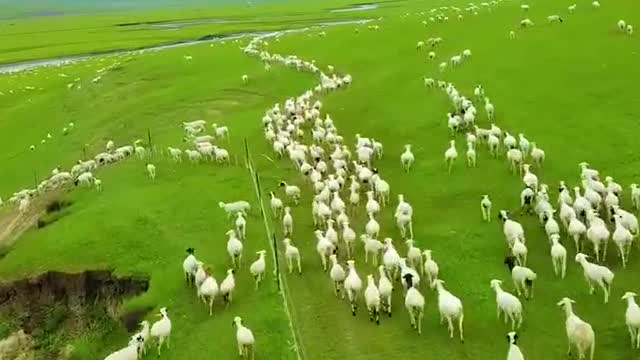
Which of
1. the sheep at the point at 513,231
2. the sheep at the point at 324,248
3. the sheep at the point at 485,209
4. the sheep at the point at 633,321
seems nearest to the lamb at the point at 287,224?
the sheep at the point at 324,248

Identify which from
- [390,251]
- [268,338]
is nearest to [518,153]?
[390,251]

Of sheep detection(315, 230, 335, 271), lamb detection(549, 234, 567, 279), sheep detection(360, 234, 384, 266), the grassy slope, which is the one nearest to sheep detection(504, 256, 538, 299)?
lamb detection(549, 234, 567, 279)

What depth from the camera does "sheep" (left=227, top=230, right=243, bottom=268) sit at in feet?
83.3

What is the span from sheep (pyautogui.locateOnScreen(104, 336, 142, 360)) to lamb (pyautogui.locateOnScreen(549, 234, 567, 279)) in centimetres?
1246

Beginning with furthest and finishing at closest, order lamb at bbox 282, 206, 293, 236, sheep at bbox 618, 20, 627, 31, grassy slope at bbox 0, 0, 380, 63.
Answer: grassy slope at bbox 0, 0, 380, 63, sheep at bbox 618, 20, 627, 31, lamb at bbox 282, 206, 293, 236

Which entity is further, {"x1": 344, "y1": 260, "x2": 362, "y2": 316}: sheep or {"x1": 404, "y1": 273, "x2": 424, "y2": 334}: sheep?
{"x1": 344, "y1": 260, "x2": 362, "y2": 316}: sheep

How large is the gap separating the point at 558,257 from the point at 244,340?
9.67 m

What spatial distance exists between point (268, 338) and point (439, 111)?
2247cm

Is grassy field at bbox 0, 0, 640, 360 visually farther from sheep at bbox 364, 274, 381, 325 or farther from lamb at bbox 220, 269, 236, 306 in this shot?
lamb at bbox 220, 269, 236, 306

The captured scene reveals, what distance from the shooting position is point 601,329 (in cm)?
1952

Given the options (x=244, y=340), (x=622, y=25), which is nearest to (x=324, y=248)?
(x=244, y=340)

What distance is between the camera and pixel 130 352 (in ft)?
68.6

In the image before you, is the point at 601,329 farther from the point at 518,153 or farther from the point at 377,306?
the point at 518,153

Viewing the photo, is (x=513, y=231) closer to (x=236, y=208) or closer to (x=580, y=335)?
(x=580, y=335)
